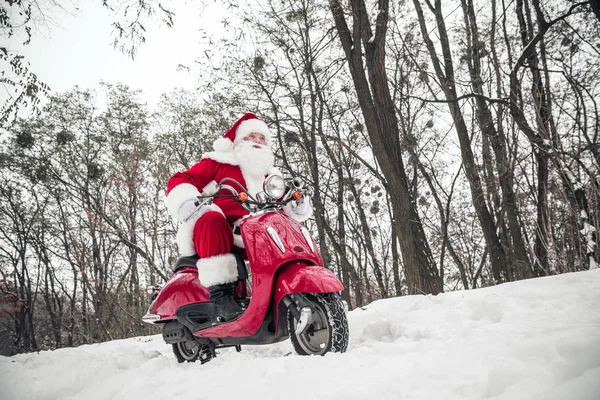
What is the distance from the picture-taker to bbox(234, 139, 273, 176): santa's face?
3389 mm

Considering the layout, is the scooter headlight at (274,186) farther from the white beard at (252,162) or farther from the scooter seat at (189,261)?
the scooter seat at (189,261)

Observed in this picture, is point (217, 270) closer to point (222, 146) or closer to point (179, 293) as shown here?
point (179, 293)

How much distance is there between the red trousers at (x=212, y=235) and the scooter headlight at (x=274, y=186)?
512 mm

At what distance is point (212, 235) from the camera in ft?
9.51

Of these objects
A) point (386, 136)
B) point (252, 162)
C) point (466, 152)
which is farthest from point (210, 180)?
point (466, 152)

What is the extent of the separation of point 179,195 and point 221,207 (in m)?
0.43

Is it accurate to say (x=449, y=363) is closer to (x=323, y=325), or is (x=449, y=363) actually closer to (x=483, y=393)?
(x=483, y=393)

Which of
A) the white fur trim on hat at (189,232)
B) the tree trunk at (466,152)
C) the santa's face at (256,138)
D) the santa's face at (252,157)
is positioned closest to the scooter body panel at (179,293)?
the white fur trim on hat at (189,232)

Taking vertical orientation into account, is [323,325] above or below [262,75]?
below

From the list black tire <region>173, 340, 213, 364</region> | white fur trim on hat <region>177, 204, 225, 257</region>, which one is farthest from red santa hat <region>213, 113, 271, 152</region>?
black tire <region>173, 340, 213, 364</region>

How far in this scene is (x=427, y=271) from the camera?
5.08 meters

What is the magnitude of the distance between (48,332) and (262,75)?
23.0 meters

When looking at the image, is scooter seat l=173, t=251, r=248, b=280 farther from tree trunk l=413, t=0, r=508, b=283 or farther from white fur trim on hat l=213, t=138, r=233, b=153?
tree trunk l=413, t=0, r=508, b=283

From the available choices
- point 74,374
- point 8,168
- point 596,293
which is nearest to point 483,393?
point 596,293
